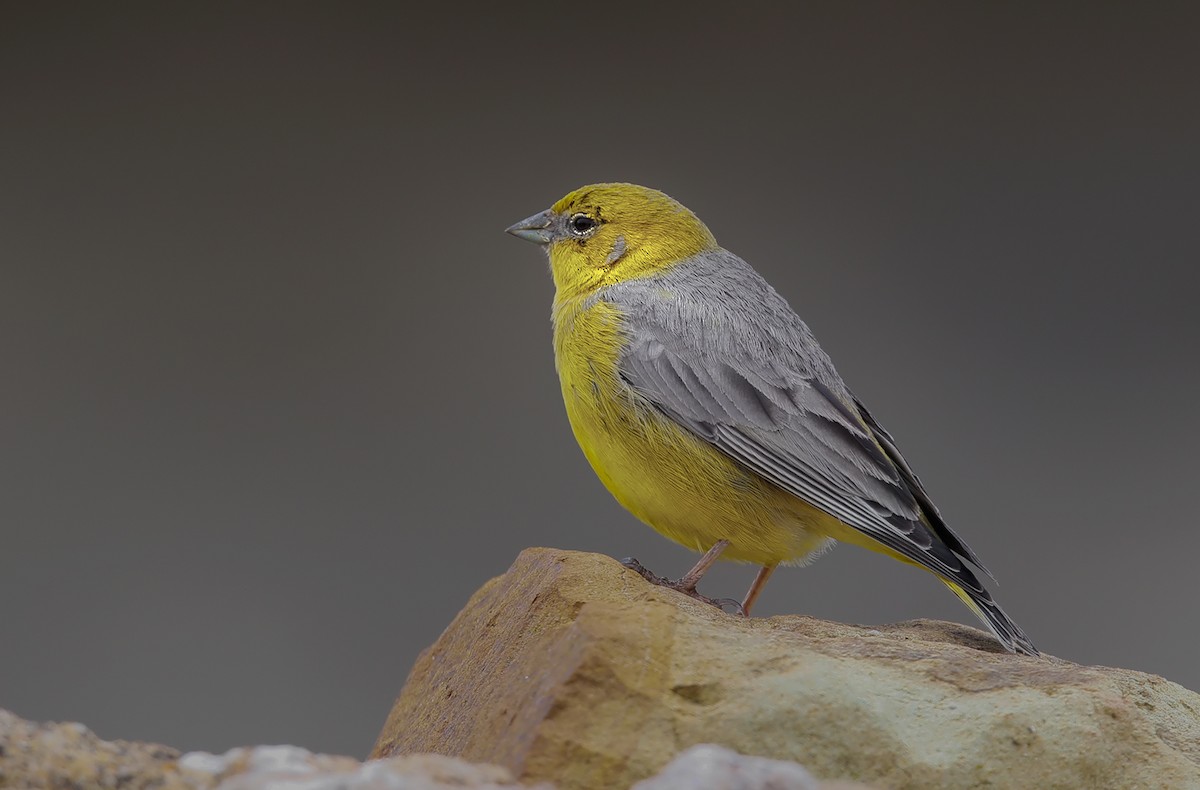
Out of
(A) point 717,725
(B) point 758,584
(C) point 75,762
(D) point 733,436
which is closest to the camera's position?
(C) point 75,762

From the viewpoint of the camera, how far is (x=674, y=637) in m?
2.39

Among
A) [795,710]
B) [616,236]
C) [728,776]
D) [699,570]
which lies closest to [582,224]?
[616,236]

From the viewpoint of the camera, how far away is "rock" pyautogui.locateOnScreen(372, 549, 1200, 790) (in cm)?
219

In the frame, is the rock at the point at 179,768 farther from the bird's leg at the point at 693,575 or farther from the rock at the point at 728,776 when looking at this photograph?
the bird's leg at the point at 693,575

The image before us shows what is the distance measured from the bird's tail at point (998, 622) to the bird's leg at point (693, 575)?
A: 635mm

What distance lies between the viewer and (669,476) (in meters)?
3.38

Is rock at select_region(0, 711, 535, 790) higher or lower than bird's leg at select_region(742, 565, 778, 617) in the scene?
higher

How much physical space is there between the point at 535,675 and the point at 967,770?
85 cm

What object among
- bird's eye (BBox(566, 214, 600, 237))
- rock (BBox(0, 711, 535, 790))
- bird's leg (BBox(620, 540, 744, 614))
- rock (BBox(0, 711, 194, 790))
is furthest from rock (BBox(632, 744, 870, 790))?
bird's eye (BBox(566, 214, 600, 237))

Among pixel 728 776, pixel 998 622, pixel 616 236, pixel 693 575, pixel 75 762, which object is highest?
pixel 616 236

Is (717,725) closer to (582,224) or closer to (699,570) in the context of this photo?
(699,570)

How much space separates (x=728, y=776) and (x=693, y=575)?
5.48 ft

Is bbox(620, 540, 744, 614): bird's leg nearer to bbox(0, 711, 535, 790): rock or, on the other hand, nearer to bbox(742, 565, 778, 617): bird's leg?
bbox(742, 565, 778, 617): bird's leg

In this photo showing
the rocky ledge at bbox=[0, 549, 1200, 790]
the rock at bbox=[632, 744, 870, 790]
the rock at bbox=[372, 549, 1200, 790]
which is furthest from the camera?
the rock at bbox=[372, 549, 1200, 790]
